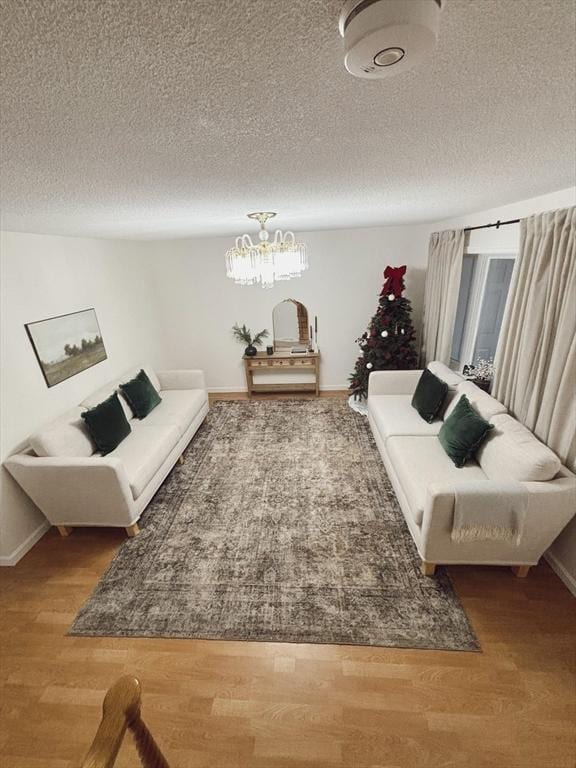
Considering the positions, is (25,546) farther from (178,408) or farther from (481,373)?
(481,373)

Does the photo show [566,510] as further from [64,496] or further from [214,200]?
[64,496]

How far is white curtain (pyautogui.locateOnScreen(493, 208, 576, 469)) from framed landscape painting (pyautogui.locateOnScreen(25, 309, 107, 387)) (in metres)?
3.72

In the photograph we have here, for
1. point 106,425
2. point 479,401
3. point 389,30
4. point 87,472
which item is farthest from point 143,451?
point 389,30

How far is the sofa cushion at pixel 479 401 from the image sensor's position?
8.08 feet

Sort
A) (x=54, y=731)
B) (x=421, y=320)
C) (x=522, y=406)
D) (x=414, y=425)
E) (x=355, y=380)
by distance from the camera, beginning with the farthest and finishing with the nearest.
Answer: (x=421, y=320) < (x=355, y=380) < (x=414, y=425) < (x=522, y=406) < (x=54, y=731)

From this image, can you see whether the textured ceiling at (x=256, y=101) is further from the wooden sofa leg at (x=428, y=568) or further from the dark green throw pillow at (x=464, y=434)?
the wooden sofa leg at (x=428, y=568)

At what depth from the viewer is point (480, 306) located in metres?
3.39

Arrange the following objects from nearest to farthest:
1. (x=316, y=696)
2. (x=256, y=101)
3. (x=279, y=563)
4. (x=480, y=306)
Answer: (x=256, y=101) < (x=316, y=696) < (x=279, y=563) < (x=480, y=306)

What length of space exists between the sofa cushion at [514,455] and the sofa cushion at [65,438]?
3.04 metres

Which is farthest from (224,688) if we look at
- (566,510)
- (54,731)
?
(566,510)

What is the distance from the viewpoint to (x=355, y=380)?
4.27 meters

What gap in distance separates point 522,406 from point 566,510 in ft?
2.49

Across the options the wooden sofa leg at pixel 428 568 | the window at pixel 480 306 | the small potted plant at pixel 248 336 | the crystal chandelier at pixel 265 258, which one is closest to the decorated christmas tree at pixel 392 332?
the window at pixel 480 306

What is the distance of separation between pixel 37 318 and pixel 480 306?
13.5 ft
